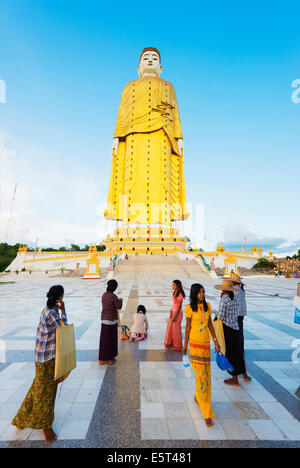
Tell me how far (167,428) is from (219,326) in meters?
1.24

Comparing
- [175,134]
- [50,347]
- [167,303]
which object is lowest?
[167,303]

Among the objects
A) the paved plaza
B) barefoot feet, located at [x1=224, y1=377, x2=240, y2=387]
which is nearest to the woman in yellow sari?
the paved plaza

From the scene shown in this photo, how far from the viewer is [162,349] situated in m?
4.63

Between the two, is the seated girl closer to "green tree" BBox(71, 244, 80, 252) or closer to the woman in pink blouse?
the woman in pink blouse

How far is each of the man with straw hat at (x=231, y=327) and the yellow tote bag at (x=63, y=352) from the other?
78.8 inches

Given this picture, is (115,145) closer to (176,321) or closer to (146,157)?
(146,157)

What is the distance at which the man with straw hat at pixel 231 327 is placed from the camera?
10.8ft

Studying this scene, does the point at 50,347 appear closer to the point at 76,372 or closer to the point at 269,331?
the point at 76,372

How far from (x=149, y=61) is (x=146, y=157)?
17883 millimetres

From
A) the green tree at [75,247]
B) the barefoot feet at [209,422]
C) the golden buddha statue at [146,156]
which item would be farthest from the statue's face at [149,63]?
the barefoot feet at [209,422]
